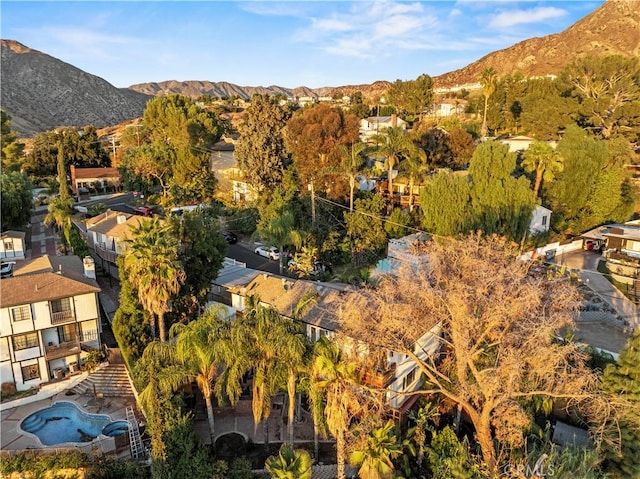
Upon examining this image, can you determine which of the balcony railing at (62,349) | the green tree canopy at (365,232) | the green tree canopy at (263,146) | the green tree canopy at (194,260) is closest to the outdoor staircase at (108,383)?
the balcony railing at (62,349)

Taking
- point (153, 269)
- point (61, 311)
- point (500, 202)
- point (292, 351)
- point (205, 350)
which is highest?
point (500, 202)

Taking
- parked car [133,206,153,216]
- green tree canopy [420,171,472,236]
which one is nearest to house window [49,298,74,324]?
green tree canopy [420,171,472,236]

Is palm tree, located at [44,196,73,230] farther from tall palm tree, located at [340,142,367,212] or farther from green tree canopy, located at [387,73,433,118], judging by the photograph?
green tree canopy, located at [387,73,433,118]

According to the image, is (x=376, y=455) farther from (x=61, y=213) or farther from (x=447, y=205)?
(x=61, y=213)

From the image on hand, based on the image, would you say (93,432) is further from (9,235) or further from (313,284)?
(9,235)

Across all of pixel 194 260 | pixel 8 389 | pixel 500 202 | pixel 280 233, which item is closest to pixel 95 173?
pixel 280 233

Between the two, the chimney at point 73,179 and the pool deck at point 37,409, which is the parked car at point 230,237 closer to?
the pool deck at point 37,409
